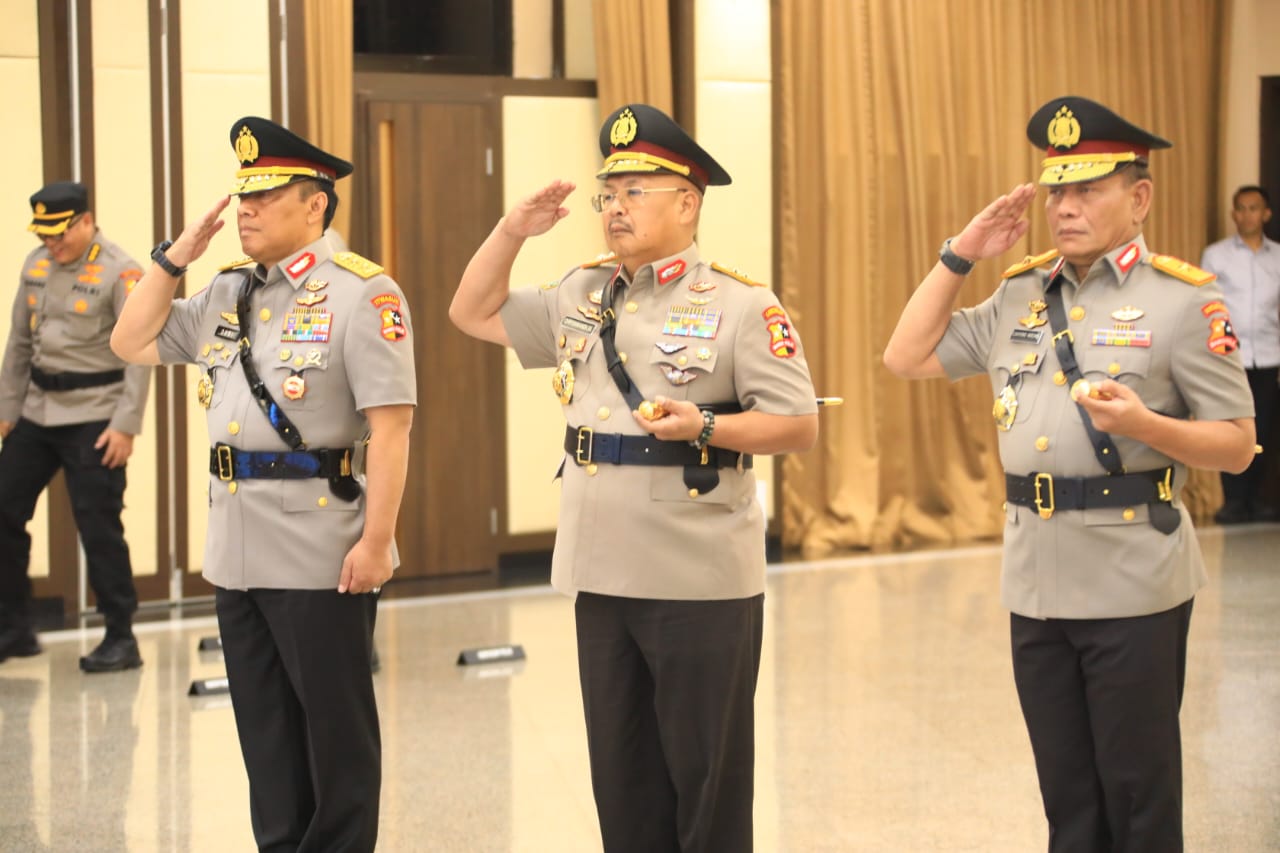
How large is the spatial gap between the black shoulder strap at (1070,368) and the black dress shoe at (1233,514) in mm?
5761

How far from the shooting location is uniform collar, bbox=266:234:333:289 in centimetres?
319

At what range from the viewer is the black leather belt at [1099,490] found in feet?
9.48

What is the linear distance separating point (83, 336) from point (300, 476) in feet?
8.71

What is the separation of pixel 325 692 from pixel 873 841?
1473mm

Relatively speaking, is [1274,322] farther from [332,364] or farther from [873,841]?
[332,364]

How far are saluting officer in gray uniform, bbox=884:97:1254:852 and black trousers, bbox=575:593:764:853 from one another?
572 millimetres

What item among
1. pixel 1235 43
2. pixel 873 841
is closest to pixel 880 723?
pixel 873 841

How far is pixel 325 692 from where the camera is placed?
317 centimetres

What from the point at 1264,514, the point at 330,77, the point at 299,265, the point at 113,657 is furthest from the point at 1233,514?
the point at 299,265

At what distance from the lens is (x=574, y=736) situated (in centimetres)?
477

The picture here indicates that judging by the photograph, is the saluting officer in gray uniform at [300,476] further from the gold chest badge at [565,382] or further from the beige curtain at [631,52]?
the beige curtain at [631,52]

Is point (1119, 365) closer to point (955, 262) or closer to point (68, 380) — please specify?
point (955, 262)

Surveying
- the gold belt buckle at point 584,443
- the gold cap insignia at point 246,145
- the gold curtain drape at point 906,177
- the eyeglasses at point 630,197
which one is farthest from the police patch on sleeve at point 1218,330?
the gold curtain drape at point 906,177

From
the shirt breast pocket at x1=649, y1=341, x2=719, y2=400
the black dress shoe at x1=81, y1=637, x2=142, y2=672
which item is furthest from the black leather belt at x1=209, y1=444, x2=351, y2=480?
the black dress shoe at x1=81, y1=637, x2=142, y2=672
